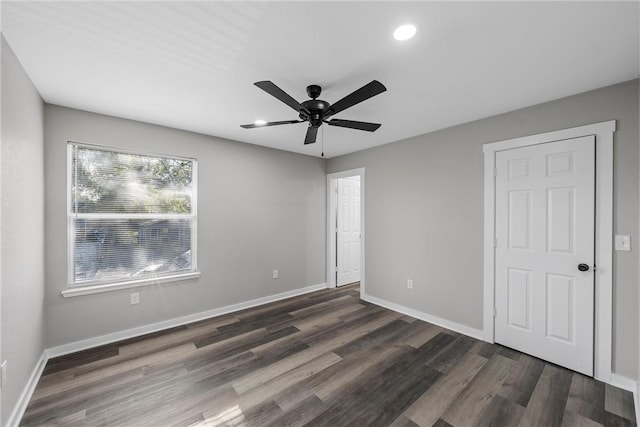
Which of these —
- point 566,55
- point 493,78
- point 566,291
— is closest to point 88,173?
point 493,78

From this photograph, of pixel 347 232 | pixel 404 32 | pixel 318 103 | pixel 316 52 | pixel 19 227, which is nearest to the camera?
pixel 404 32

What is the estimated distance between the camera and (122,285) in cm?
287

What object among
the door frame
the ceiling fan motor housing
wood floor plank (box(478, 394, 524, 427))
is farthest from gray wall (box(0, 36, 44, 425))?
the door frame

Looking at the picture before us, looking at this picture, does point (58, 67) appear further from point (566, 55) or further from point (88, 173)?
point (566, 55)

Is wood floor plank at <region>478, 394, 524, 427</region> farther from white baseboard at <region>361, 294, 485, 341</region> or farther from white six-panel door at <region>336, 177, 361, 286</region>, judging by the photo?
white six-panel door at <region>336, 177, 361, 286</region>

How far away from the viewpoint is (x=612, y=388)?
2.09 metres

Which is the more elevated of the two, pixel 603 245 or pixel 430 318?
pixel 603 245

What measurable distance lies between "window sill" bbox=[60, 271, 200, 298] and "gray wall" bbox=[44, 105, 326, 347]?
0.19 ft

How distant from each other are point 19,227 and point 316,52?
2.37 m

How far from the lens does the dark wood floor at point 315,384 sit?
5.92ft

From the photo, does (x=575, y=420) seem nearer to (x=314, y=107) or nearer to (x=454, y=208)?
(x=454, y=208)

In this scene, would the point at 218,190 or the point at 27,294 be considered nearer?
the point at 27,294

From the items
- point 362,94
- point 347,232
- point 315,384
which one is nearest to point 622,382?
point 315,384

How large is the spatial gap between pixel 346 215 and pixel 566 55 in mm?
3715
